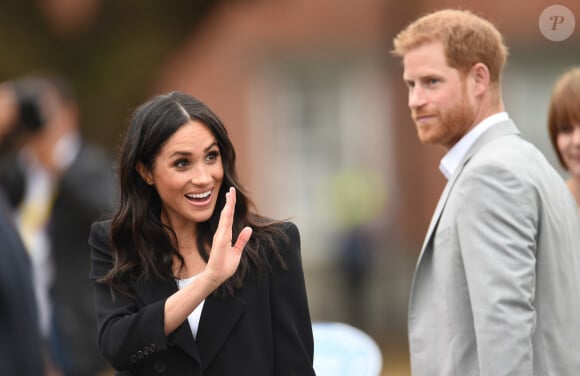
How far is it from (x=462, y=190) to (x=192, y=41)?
7706 mm

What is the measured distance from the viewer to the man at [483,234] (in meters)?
4.14

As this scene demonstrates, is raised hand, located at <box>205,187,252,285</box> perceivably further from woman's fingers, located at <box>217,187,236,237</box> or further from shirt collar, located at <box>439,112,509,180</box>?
shirt collar, located at <box>439,112,509,180</box>

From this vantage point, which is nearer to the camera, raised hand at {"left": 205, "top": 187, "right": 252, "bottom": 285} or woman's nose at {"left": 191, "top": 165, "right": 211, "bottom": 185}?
raised hand at {"left": 205, "top": 187, "right": 252, "bottom": 285}

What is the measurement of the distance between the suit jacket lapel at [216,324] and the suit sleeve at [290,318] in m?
0.13

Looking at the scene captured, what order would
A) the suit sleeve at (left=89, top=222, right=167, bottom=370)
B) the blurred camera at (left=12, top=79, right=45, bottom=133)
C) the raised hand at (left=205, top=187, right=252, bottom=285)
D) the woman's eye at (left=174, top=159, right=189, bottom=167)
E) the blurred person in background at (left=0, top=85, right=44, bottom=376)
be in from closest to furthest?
the raised hand at (left=205, top=187, right=252, bottom=285) < the suit sleeve at (left=89, top=222, right=167, bottom=370) < the woman's eye at (left=174, top=159, right=189, bottom=167) < the blurred person in background at (left=0, top=85, right=44, bottom=376) < the blurred camera at (left=12, top=79, right=45, bottom=133)

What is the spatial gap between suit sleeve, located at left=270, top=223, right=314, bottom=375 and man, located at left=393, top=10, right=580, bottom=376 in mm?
491

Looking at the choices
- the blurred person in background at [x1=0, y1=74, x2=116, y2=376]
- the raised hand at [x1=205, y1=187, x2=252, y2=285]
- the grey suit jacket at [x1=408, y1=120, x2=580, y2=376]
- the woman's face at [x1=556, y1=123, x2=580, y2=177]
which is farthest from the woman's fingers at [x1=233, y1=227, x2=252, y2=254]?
the blurred person in background at [x1=0, y1=74, x2=116, y2=376]

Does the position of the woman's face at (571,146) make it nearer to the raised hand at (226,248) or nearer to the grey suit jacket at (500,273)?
the grey suit jacket at (500,273)

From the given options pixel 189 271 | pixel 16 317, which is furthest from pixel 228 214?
pixel 16 317

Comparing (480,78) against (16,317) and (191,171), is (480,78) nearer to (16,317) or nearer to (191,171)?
(191,171)

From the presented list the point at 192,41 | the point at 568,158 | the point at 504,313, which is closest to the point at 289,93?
the point at 192,41

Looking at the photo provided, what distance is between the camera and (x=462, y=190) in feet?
14.2

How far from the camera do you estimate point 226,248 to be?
3924mm

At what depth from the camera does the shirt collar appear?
4504mm
